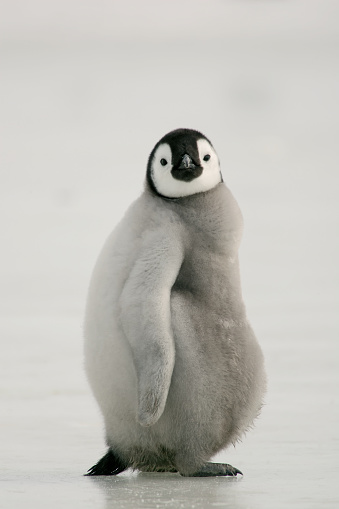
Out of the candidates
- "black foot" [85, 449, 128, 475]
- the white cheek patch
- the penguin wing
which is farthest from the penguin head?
"black foot" [85, 449, 128, 475]

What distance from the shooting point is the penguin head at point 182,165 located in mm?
3666

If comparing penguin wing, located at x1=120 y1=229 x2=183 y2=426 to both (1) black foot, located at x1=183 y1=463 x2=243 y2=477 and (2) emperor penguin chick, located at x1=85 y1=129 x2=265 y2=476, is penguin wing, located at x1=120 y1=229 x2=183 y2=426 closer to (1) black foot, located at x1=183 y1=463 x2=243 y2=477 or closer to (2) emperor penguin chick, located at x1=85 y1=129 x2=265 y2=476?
(2) emperor penguin chick, located at x1=85 y1=129 x2=265 y2=476

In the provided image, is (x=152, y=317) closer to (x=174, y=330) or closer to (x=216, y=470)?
(x=174, y=330)

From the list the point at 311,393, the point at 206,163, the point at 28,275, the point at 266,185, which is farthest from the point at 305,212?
the point at 206,163

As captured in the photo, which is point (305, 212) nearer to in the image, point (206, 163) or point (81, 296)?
point (81, 296)

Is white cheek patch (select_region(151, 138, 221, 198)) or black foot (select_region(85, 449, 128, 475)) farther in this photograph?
white cheek patch (select_region(151, 138, 221, 198))

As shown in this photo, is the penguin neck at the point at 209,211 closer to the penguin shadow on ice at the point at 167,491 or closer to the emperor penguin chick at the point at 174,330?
the emperor penguin chick at the point at 174,330

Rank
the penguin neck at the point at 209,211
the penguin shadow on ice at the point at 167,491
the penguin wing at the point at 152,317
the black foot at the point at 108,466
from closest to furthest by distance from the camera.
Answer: the penguin shadow on ice at the point at 167,491
the penguin wing at the point at 152,317
the black foot at the point at 108,466
the penguin neck at the point at 209,211

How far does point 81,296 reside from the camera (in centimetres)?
802

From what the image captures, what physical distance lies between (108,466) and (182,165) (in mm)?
1049

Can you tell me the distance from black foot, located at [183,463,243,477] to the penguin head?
0.93 metres

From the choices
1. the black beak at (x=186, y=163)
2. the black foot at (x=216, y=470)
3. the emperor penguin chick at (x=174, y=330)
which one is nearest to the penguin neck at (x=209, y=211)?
the emperor penguin chick at (x=174, y=330)

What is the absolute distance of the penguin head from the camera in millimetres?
3666

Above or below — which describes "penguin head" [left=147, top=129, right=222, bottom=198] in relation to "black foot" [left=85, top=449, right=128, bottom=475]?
above
